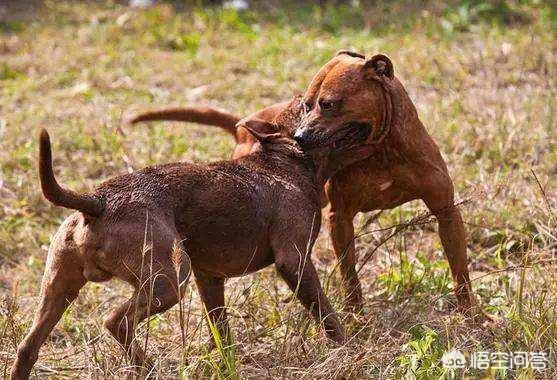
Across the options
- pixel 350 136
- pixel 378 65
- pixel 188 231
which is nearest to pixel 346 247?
pixel 350 136

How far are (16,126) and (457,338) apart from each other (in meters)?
4.44

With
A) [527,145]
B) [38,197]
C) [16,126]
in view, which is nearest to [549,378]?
[527,145]

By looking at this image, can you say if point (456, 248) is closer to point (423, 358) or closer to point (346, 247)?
point (346, 247)

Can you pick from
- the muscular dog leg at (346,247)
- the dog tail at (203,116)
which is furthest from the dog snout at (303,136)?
the dog tail at (203,116)

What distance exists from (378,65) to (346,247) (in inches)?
33.8

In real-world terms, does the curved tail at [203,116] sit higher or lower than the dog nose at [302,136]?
lower

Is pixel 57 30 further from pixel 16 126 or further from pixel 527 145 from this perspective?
pixel 527 145

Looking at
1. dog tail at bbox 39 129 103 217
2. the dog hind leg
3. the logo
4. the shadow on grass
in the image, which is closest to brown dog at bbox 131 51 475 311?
the logo

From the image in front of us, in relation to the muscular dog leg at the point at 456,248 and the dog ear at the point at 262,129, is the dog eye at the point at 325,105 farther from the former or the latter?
the muscular dog leg at the point at 456,248

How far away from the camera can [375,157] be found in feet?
17.1

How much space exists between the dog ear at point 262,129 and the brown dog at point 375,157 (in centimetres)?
6

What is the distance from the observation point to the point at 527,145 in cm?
738

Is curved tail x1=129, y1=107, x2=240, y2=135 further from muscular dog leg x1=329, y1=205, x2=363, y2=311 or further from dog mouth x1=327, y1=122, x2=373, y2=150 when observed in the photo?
dog mouth x1=327, y1=122, x2=373, y2=150

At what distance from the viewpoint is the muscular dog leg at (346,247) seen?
535cm
